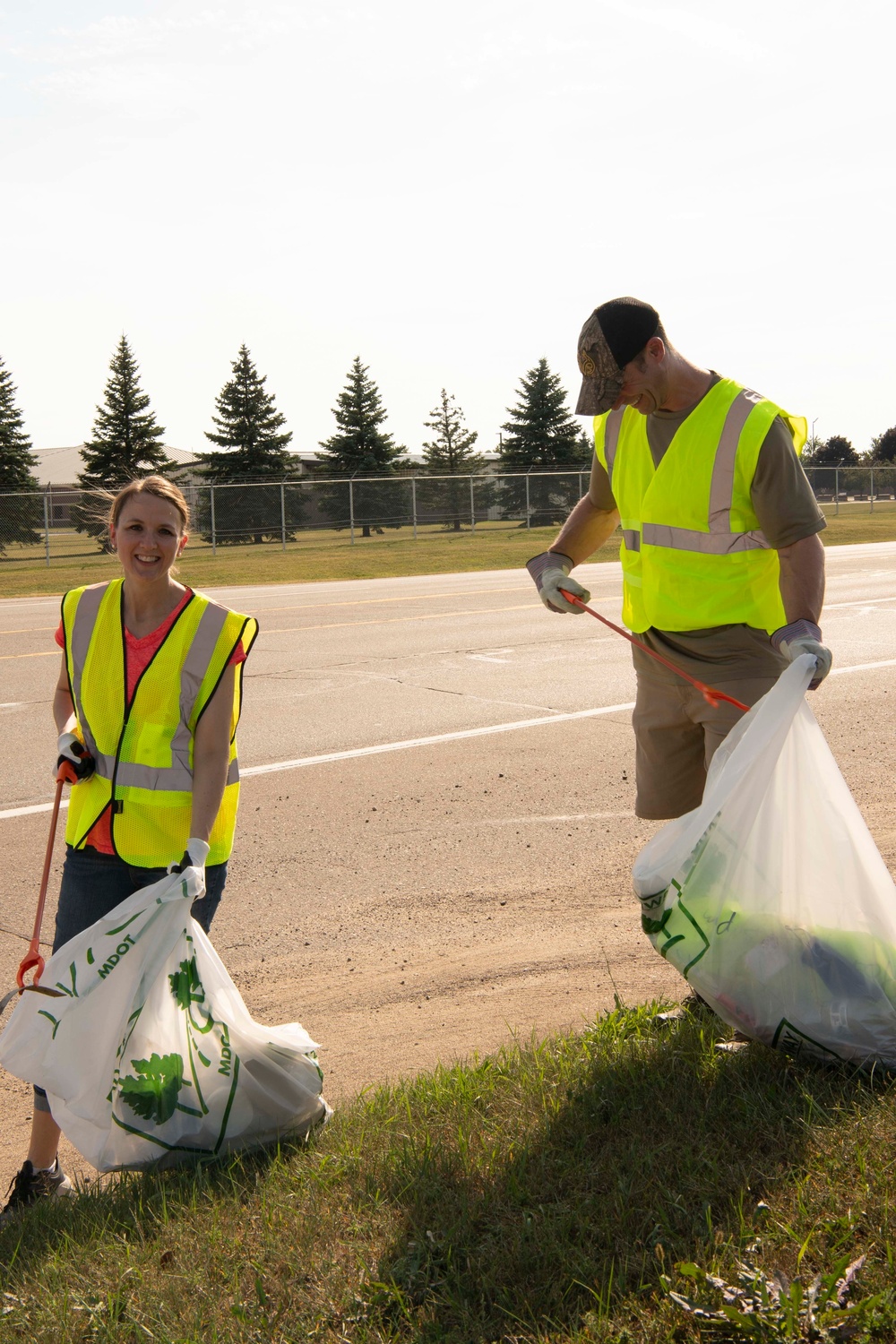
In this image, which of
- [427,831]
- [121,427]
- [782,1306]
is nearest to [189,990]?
[782,1306]

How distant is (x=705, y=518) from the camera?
11.5 ft

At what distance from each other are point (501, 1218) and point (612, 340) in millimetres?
2161

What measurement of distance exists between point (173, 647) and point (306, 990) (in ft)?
5.26

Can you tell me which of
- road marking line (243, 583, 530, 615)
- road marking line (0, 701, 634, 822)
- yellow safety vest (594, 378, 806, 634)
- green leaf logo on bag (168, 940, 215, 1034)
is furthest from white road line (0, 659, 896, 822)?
road marking line (243, 583, 530, 615)

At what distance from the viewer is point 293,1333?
2.32m

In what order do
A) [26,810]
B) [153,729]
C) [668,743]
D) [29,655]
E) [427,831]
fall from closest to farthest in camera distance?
[153,729] < [668,743] < [427,831] < [26,810] < [29,655]

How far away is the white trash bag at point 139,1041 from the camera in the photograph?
2973mm

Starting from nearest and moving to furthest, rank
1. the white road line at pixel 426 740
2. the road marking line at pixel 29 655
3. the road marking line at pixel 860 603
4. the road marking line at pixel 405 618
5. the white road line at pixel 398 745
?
the white road line at pixel 398 745, the white road line at pixel 426 740, the road marking line at pixel 29 655, the road marking line at pixel 405 618, the road marking line at pixel 860 603

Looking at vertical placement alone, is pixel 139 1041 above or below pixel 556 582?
below

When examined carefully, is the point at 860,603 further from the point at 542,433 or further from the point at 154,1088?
the point at 542,433

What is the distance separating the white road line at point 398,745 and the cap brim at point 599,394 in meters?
4.05

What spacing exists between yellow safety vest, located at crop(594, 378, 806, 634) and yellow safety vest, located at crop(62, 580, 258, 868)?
117 cm

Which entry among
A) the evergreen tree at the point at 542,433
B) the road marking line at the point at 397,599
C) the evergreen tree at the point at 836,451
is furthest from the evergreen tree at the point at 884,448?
the road marking line at the point at 397,599

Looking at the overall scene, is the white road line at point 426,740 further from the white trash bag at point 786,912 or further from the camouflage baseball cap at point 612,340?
→ the white trash bag at point 786,912
